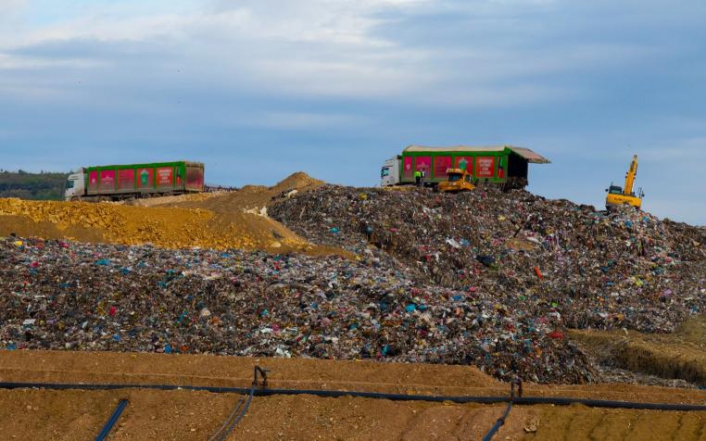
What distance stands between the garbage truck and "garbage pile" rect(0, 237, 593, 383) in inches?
981

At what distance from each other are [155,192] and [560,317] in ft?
86.6

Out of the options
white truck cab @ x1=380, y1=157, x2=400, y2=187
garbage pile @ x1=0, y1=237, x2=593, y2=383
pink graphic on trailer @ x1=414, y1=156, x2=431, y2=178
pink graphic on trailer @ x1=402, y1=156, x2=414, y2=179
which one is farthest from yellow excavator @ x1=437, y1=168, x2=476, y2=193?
garbage pile @ x1=0, y1=237, x2=593, y2=383

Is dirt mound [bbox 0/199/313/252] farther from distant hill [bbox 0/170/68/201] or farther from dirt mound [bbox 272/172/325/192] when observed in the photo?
distant hill [bbox 0/170/68/201]

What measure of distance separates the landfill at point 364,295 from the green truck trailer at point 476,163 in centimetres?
863

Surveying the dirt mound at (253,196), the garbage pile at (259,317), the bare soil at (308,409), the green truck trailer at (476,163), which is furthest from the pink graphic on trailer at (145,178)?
the bare soil at (308,409)

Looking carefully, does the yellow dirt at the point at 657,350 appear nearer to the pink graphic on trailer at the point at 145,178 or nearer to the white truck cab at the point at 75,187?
the pink graphic on trailer at the point at 145,178

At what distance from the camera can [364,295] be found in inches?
799

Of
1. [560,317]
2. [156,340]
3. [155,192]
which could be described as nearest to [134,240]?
[156,340]

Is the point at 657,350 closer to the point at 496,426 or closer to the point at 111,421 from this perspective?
the point at 496,426

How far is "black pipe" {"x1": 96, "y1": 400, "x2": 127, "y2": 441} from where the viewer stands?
13.0 metres

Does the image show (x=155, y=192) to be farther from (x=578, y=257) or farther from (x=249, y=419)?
(x=249, y=419)

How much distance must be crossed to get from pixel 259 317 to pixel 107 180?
31645mm

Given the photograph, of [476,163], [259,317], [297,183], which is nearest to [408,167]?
[476,163]

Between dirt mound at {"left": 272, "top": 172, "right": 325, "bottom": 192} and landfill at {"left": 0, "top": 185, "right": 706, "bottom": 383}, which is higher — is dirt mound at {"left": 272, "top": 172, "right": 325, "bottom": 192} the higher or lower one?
the higher one
